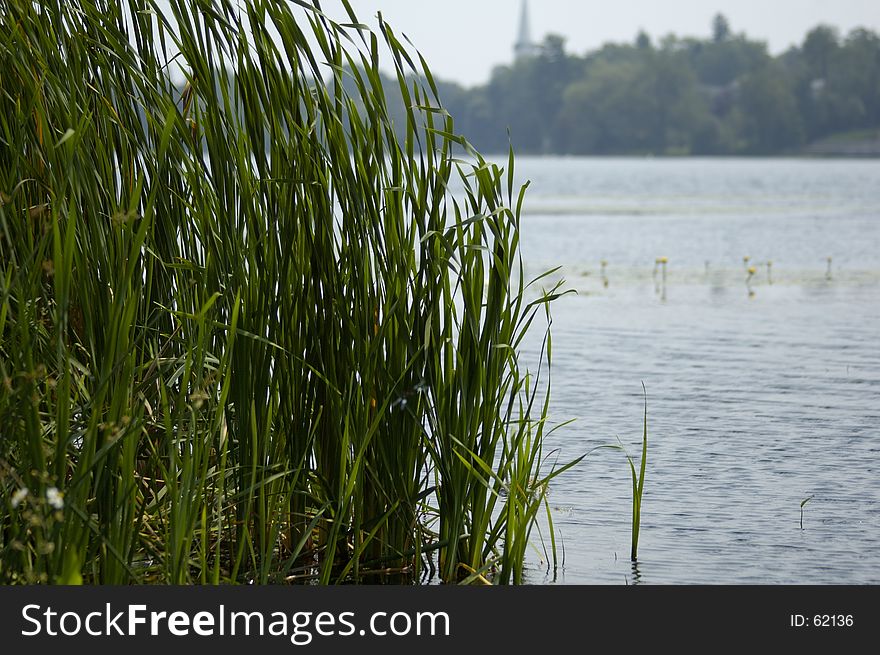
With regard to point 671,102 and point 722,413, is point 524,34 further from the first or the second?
point 722,413

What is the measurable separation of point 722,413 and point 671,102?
87.8 metres

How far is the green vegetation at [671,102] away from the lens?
86000 millimetres

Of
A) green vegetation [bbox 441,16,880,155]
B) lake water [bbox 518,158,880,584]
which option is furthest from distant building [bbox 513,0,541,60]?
lake water [bbox 518,158,880,584]

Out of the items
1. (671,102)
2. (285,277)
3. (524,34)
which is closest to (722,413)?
(285,277)

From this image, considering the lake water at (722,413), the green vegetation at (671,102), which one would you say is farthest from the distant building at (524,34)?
the lake water at (722,413)

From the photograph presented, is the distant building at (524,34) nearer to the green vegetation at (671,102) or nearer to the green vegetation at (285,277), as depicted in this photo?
the green vegetation at (671,102)

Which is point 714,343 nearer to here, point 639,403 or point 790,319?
point 790,319

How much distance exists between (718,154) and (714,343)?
269ft

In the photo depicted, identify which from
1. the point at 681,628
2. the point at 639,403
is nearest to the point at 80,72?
the point at 681,628

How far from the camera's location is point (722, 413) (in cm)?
556

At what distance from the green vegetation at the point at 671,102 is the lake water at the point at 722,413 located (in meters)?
72.2

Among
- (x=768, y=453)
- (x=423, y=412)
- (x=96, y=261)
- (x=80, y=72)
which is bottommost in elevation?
(x=768, y=453)

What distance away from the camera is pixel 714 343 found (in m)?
7.73

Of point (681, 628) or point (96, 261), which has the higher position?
point (96, 261)
